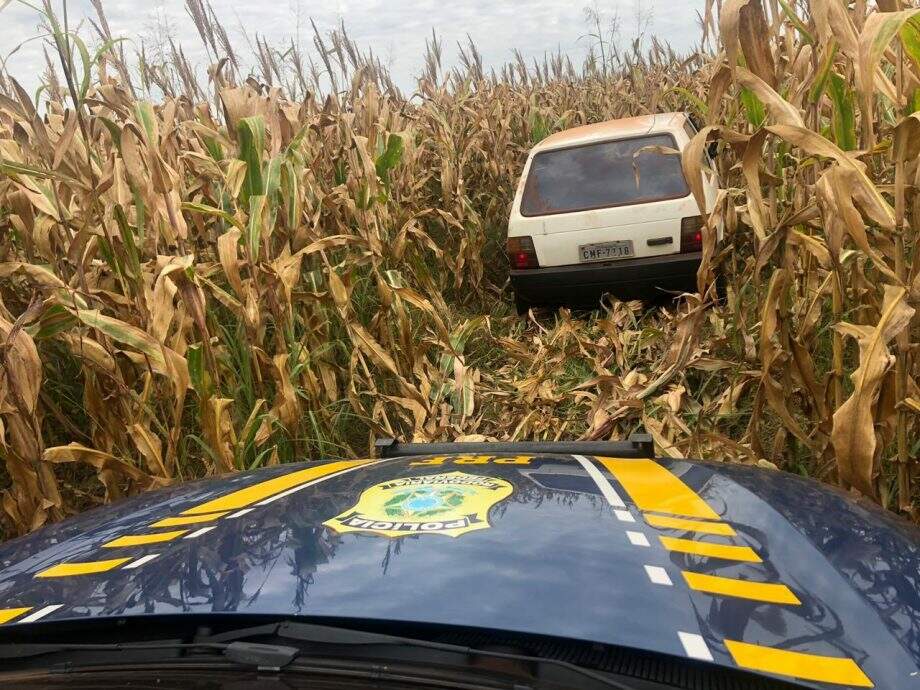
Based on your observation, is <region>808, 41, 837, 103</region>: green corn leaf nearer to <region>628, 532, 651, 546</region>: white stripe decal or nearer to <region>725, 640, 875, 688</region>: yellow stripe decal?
<region>628, 532, 651, 546</region>: white stripe decal

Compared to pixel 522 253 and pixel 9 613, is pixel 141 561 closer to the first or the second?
pixel 9 613

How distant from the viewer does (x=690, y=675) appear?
88 centimetres

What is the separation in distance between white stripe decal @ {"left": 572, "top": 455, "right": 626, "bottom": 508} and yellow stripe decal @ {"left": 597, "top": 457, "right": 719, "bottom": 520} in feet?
0.09

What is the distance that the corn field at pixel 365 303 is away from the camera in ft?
7.06

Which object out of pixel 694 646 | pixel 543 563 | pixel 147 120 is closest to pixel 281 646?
pixel 543 563

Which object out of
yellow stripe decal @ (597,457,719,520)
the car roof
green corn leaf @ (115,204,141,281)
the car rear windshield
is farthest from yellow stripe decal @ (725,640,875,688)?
the car roof

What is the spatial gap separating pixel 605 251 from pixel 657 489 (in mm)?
3801

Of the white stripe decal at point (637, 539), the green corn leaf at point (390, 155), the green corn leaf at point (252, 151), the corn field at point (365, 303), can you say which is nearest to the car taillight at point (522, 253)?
the corn field at point (365, 303)

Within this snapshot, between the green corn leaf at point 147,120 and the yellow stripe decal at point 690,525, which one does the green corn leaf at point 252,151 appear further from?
the yellow stripe decal at point 690,525

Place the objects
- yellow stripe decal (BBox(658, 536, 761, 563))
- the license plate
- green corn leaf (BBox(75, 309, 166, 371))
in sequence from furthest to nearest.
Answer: the license plate, green corn leaf (BBox(75, 309, 166, 371)), yellow stripe decal (BBox(658, 536, 761, 563))

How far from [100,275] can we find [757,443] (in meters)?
2.69

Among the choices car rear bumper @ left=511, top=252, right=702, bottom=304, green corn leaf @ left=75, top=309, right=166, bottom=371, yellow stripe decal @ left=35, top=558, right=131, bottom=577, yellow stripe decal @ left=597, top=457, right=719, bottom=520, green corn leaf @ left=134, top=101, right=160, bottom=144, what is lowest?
car rear bumper @ left=511, top=252, right=702, bottom=304

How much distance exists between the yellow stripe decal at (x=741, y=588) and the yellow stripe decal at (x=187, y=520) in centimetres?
86

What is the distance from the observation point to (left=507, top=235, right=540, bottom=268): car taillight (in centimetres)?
528
